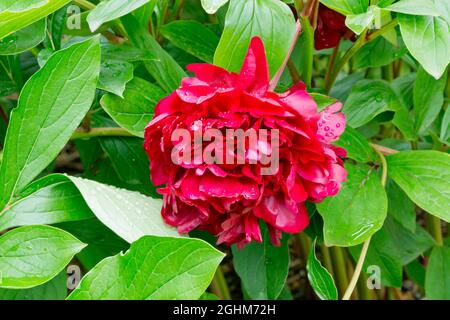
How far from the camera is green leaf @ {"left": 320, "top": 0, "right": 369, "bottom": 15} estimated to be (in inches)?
21.0

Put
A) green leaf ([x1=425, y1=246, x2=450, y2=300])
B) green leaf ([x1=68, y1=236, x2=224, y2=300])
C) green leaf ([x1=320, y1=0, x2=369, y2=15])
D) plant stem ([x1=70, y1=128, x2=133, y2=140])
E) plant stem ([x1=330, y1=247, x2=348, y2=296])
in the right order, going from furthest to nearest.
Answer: plant stem ([x1=330, y1=247, x2=348, y2=296]) → green leaf ([x1=425, y1=246, x2=450, y2=300]) → plant stem ([x1=70, y1=128, x2=133, y2=140]) → green leaf ([x1=320, y1=0, x2=369, y2=15]) → green leaf ([x1=68, y1=236, x2=224, y2=300])

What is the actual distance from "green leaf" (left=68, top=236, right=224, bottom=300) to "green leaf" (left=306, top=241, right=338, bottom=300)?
114 millimetres

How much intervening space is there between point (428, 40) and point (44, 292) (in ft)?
1.43

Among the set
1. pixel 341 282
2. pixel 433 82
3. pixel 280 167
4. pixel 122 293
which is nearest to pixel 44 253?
pixel 122 293

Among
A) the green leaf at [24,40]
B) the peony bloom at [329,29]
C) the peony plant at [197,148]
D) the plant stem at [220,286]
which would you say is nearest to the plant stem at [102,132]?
the peony plant at [197,148]

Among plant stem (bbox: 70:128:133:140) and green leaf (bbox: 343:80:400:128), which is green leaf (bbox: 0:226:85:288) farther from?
green leaf (bbox: 343:80:400:128)

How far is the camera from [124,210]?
493 mm

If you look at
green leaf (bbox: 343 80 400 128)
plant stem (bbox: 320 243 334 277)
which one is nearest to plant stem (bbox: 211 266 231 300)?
plant stem (bbox: 320 243 334 277)

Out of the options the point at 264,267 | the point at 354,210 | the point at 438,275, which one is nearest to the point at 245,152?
the point at 354,210

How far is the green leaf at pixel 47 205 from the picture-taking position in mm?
494

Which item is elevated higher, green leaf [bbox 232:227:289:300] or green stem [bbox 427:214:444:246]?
green leaf [bbox 232:227:289:300]

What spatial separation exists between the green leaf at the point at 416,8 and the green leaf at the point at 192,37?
192 millimetres

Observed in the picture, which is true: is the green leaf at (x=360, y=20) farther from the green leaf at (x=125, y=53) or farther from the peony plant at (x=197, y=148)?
the green leaf at (x=125, y=53)

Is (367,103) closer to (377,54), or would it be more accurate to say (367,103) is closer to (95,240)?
(377,54)
